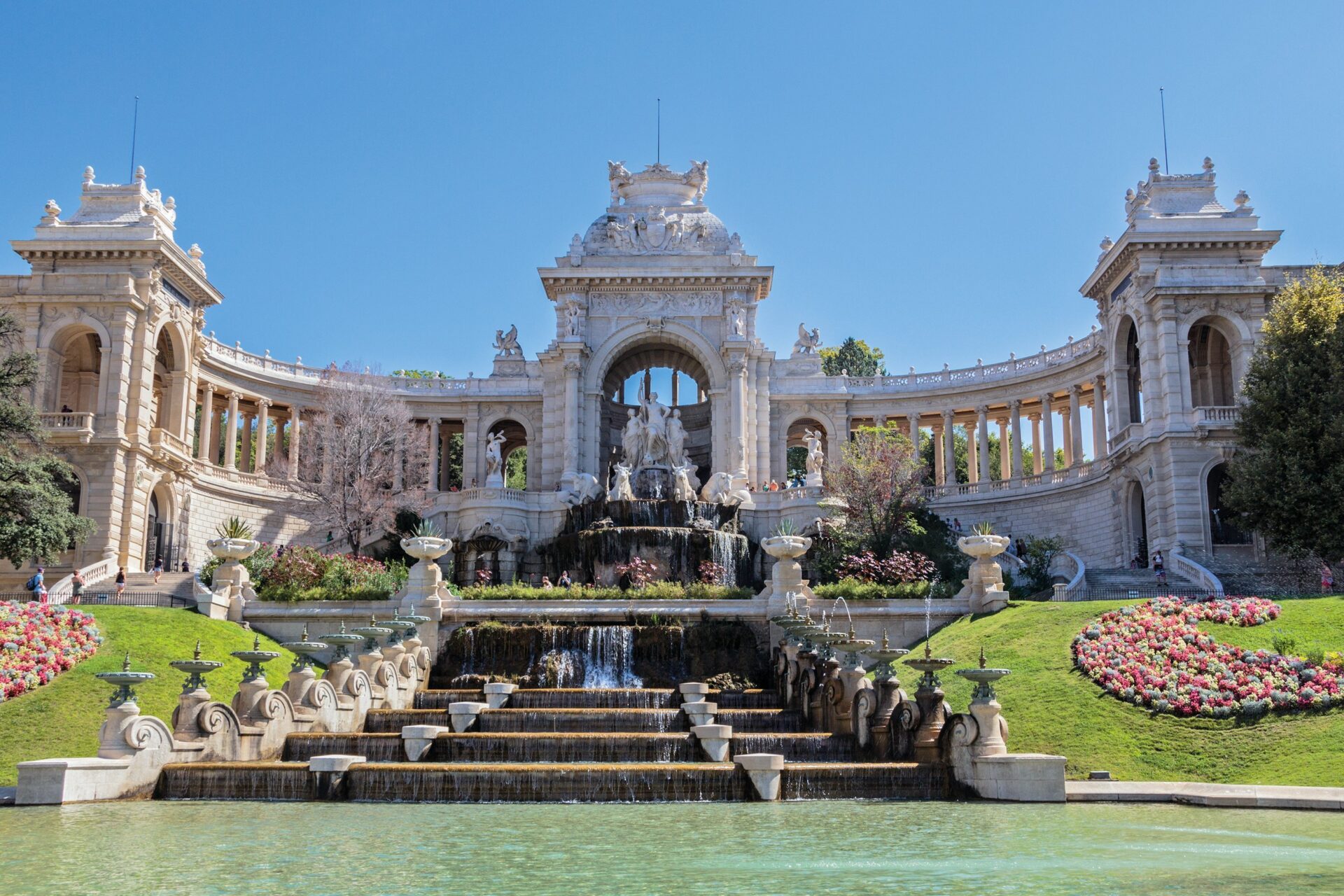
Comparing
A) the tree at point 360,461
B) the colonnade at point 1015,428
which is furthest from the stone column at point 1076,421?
the tree at point 360,461

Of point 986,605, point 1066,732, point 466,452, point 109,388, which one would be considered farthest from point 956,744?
point 466,452

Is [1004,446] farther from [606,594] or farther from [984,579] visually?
[606,594]

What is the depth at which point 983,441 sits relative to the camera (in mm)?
64938

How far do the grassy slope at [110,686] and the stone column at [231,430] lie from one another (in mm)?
28696

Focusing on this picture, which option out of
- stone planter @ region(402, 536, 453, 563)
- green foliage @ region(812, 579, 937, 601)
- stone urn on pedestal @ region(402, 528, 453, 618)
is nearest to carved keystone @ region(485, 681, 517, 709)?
stone urn on pedestal @ region(402, 528, 453, 618)

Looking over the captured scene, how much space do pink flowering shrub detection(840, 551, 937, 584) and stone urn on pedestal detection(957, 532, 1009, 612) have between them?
3033mm

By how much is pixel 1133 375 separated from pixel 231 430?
143 ft

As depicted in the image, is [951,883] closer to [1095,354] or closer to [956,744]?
[956,744]

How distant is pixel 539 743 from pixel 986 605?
16.7 m

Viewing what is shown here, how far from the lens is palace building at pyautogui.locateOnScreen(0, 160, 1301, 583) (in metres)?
48.4

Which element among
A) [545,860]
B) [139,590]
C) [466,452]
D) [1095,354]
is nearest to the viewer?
[545,860]

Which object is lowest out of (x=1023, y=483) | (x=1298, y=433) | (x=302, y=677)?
(x=302, y=677)

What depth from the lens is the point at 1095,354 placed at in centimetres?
5909

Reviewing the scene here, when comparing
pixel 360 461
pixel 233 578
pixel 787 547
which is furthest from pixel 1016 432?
pixel 233 578
